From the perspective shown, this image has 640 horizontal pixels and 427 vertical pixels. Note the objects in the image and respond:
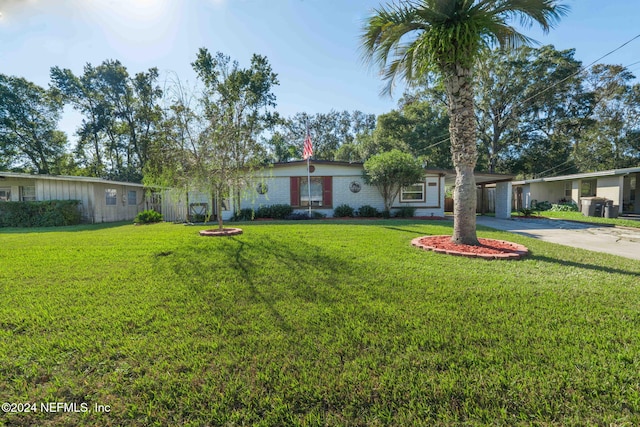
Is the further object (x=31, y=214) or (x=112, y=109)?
(x=112, y=109)

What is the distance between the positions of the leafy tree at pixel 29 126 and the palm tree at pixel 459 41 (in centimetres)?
2966

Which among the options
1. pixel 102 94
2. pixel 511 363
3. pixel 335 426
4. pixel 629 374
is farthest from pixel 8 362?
pixel 102 94

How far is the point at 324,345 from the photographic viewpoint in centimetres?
228

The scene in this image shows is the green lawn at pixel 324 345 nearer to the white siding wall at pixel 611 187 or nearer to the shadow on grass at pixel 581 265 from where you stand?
the shadow on grass at pixel 581 265

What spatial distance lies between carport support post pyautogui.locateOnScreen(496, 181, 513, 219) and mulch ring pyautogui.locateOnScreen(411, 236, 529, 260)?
11.0 m

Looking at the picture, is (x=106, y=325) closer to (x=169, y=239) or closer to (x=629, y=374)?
(x=629, y=374)

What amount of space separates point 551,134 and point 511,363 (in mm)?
32069

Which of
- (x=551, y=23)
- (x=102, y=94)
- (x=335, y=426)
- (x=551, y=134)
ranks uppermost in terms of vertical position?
(x=102, y=94)

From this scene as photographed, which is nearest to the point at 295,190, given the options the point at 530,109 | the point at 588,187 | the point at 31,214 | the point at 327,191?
the point at 327,191

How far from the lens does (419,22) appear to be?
5895 mm

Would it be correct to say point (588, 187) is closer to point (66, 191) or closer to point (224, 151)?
point (224, 151)

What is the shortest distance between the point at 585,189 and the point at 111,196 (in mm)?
29135

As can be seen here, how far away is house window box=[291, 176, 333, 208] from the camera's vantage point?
14.2 metres

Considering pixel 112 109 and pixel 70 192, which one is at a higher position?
pixel 112 109
